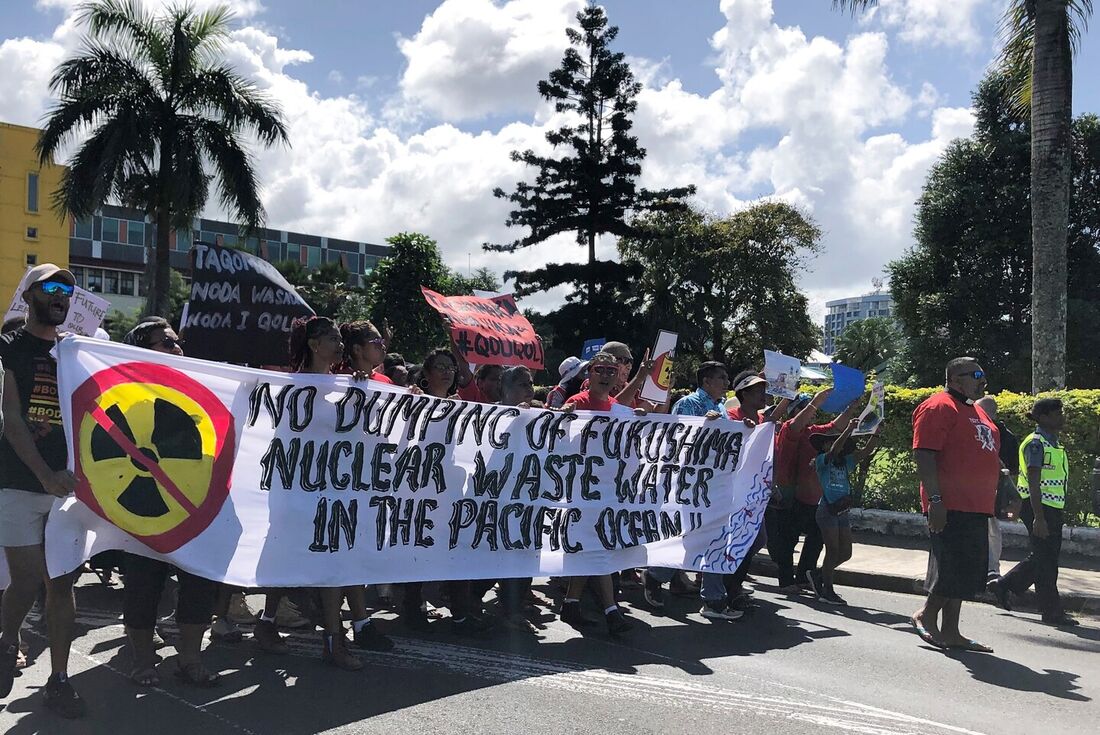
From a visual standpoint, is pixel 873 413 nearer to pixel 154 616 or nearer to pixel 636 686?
pixel 636 686

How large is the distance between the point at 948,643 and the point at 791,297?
36.2 meters

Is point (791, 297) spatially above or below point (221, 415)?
above

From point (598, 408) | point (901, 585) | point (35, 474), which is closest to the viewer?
point (35, 474)

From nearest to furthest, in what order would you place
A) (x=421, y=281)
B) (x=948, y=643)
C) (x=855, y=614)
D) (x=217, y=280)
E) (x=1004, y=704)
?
(x=1004, y=704) < (x=948, y=643) < (x=217, y=280) < (x=855, y=614) < (x=421, y=281)

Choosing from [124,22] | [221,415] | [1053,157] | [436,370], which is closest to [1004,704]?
[436,370]

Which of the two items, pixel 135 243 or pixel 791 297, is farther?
pixel 135 243

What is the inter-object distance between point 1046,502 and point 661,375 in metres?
3.12

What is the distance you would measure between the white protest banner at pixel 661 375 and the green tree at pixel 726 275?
3184 centimetres

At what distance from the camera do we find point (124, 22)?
20469 millimetres

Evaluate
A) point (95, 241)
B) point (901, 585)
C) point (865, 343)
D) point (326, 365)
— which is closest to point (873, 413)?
point (901, 585)

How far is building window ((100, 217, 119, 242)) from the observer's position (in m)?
71.6

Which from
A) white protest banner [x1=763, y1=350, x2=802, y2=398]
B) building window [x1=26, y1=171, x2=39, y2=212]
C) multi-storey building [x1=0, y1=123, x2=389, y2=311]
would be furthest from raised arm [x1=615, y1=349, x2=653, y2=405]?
building window [x1=26, y1=171, x2=39, y2=212]

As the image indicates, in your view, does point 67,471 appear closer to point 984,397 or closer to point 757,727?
point 757,727

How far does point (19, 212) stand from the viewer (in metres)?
54.9
